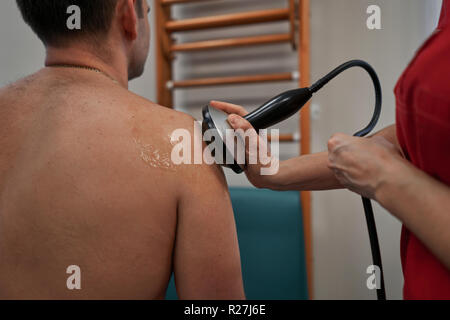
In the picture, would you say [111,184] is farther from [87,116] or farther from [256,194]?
[256,194]

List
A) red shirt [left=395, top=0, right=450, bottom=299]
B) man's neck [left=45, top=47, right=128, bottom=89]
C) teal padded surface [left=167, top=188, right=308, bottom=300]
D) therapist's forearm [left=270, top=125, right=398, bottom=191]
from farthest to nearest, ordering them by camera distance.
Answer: teal padded surface [left=167, top=188, right=308, bottom=300] → therapist's forearm [left=270, top=125, right=398, bottom=191] → man's neck [left=45, top=47, right=128, bottom=89] → red shirt [left=395, top=0, right=450, bottom=299]

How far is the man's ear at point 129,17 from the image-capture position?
708mm

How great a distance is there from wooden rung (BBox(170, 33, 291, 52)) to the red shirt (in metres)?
1.04

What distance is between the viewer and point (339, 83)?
154 cm

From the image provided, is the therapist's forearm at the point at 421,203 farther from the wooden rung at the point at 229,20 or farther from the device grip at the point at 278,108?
the wooden rung at the point at 229,20

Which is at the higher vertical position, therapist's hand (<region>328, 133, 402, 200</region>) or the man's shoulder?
the man's shoulder

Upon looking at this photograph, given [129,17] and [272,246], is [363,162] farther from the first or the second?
[272,246]

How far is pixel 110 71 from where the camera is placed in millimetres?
729

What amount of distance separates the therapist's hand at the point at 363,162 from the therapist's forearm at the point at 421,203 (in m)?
0.01

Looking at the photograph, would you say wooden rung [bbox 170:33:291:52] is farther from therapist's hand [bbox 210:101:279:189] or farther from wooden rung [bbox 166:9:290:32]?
therapist's hand [bbox 210:101:279:189]

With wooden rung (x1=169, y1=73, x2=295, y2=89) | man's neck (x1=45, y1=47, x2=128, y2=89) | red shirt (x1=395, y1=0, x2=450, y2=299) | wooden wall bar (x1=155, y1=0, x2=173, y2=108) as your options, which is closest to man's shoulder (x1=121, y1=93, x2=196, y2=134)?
man's neck (x1=45, y1=47, x2=128, y2=89)

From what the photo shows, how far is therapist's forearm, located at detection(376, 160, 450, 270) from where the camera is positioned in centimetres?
44

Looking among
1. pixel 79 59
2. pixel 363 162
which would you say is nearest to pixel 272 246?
pixel 363 162


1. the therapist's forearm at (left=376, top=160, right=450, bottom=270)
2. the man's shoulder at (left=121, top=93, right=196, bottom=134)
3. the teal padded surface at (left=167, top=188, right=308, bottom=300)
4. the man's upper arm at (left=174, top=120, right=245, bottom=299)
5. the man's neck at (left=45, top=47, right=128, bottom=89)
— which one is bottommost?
the teal padded surface at (left=167, top=188, right=308, bottom=300)
